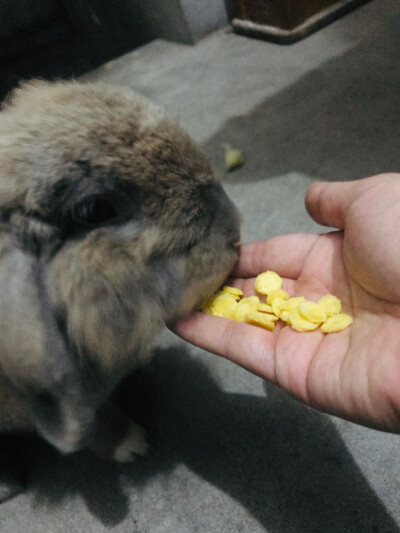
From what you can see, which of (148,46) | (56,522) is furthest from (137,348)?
(148,46)

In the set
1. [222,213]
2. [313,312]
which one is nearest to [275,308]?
[313,312]

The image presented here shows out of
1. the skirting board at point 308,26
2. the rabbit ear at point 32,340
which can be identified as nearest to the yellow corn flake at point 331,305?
the rabbit ear at point 32,340

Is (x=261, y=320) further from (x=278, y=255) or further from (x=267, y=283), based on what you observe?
(x=278, y=255)

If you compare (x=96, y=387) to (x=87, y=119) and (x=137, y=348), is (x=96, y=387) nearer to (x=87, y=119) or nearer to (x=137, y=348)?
(x=137, y=348)

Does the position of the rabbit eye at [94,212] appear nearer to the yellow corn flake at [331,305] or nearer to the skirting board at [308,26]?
the yellow corn flake at [331,305]

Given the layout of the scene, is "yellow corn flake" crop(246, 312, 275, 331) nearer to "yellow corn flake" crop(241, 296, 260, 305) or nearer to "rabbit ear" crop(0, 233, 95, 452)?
"yellow corn flake" crop(241, 296, 260, 305)

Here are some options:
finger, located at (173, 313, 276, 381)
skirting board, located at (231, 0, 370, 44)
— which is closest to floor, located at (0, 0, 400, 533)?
finger, located at (173, 313, 276, 381)
